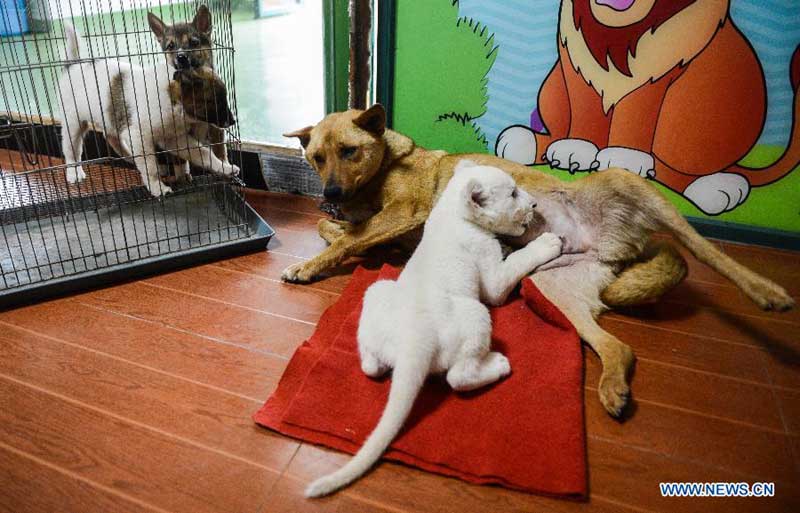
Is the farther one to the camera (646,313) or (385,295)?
(646,313)

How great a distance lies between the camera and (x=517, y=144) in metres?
3.50

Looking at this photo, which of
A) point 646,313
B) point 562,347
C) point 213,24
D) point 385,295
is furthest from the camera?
point 213,24

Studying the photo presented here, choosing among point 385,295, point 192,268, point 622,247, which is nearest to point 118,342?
point 192,268

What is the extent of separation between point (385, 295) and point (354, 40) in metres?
2.16

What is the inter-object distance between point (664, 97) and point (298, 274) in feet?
7.74

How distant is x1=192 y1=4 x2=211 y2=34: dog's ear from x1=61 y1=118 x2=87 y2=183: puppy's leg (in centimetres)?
122

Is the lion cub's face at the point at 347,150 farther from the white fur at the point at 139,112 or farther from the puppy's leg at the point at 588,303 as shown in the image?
the puppy's leg at the point at 588,303

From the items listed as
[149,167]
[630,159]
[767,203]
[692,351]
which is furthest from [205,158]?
[767,203]

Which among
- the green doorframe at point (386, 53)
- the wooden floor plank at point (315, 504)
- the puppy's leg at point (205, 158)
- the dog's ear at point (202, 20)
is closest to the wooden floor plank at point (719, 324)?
the wooden floor plank at point (315, 504)

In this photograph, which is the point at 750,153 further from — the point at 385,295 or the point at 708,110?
the point at 385,295

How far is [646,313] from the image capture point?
257 centimetres

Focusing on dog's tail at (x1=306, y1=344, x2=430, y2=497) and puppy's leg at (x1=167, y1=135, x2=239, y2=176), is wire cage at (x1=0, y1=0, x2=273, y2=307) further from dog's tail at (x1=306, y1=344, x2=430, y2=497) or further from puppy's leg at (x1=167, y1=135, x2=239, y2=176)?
dog's tail at (x1=306, y1=344, x2=430, y2=497)

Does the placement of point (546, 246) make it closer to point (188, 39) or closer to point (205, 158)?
point (205, 158)

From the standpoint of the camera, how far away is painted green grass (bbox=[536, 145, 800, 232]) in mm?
3014
